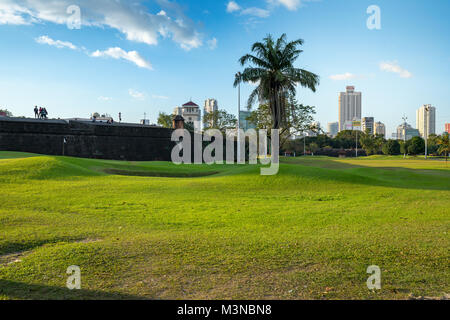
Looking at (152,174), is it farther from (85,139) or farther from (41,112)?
(41,112)

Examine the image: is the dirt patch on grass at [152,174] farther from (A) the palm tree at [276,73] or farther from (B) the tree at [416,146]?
(B) the tree at [416,146]

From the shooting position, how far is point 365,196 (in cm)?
1191

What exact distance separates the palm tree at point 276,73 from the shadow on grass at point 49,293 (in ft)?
65.1

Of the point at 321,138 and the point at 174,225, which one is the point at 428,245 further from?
the point at 321,138

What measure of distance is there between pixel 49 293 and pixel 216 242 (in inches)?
115

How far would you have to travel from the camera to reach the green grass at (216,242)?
414cm

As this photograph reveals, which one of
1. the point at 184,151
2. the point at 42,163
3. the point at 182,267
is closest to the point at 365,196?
the point at 182,267

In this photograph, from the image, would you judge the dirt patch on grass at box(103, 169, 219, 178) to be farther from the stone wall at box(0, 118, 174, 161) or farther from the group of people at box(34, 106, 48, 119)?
the group of people at box(34, 106, 48, 119)

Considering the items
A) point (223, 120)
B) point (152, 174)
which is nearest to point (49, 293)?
point (152, 174)

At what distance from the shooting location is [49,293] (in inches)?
154

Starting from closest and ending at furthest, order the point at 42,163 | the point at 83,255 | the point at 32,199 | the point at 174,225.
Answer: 1. the point at 83,255
2. the point at 174,225
3. the point at 32,199
4. the point at 42,163

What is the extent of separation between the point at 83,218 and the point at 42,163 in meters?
9.19

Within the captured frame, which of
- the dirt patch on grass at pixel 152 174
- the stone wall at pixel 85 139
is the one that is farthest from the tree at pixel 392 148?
the dirt patch on grass at pixel 152 174
